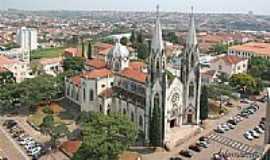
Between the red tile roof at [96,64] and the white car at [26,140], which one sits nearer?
the white car at [26,140]

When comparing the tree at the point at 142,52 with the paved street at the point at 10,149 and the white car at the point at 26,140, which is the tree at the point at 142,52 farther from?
the white car at the point at 26,140

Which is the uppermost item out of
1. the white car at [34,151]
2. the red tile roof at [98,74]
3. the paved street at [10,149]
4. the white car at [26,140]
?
the red tile roof at [98,74]

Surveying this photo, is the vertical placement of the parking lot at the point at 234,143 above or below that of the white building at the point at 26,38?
below

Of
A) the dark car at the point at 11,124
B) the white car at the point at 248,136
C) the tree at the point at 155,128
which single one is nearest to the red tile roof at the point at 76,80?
→ the dark car at the point at 11,124

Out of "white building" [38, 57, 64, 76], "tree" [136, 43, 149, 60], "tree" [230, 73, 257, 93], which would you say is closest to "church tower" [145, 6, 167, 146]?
"tree" [230, 73, 257, 93]

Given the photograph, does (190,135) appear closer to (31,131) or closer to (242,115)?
(242,115)

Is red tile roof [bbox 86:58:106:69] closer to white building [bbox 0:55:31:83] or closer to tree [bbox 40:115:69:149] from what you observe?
tree [bbox 40:115:69:149]

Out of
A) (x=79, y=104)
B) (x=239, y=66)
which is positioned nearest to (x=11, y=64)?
(x=79, y=104)
